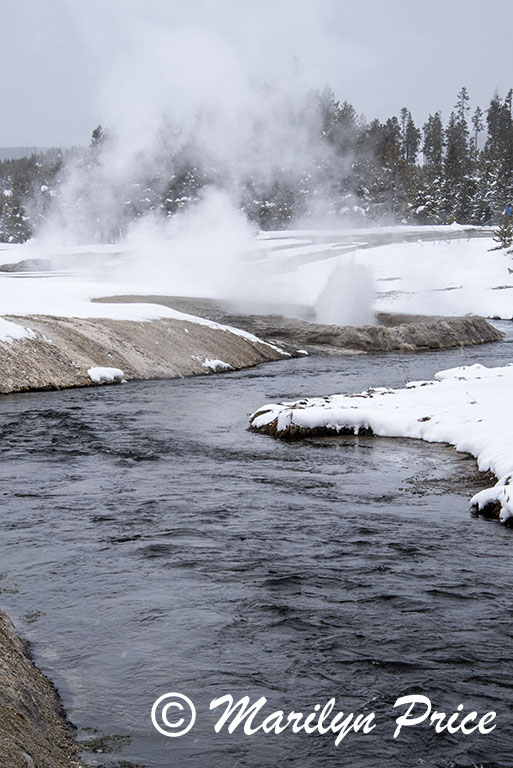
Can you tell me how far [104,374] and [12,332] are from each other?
241 centimetres

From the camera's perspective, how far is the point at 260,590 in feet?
21.0

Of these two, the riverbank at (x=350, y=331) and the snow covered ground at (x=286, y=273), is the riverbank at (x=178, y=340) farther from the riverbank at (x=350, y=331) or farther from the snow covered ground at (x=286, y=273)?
the snow covered ground at (x=286, y=273)

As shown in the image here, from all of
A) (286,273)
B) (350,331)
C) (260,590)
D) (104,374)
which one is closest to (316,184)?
(286,273)

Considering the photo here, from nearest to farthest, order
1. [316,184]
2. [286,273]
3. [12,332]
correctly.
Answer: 1. [12,332]
2. [286,273]
3. [316,184]

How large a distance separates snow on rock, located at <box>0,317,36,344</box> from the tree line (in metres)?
49.8

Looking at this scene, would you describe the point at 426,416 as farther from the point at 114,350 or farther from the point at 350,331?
the point at 350,331

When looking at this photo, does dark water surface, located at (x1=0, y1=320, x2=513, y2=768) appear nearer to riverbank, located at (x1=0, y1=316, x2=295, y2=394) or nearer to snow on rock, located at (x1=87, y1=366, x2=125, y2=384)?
riverbank, located at (x1=0, y1=316, x2=295, y2=394)

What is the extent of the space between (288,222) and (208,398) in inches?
2639

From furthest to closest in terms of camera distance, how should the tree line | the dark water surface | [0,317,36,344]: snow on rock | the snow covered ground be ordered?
the tree line, the snow covered ground, [0,317,36,344]: snow on rock, the dark water surface

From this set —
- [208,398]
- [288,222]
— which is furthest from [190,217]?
[208,398]

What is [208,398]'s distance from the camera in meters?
17.8

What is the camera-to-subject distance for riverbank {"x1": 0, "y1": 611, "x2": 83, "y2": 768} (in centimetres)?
354

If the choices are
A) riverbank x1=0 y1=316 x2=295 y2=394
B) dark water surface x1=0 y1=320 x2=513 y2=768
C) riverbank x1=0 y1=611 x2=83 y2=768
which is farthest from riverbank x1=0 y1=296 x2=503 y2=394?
riverbank x1=0 y1=611 x2=83 y2=768

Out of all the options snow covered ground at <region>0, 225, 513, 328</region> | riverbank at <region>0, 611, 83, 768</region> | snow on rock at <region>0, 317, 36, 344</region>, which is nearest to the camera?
riverbank at <region>0, 611, 83, 768</region>
